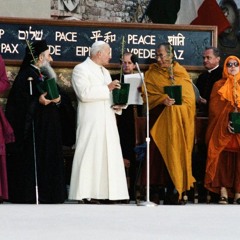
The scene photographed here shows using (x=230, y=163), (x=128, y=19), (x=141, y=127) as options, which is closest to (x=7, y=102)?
(x=141, y=127)

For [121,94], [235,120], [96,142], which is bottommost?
[96,142]

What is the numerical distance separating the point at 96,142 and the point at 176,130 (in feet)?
3.04

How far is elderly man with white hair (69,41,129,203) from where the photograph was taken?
14906 millimetres

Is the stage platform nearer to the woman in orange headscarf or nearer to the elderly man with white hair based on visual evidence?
the elderly man with white hair

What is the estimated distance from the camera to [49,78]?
14891 mm

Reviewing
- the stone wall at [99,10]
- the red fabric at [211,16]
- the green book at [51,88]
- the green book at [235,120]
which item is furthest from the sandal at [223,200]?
the stone wall at [99,10]

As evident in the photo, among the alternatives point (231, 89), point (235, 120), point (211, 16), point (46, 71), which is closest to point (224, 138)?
point (235, 120)

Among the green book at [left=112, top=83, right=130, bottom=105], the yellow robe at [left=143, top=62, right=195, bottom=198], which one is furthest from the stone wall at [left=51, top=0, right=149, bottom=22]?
the green book at [left=112, top=83, right=130, bottom=105]

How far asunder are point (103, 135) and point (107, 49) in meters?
0.93

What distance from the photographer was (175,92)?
15.0 meters

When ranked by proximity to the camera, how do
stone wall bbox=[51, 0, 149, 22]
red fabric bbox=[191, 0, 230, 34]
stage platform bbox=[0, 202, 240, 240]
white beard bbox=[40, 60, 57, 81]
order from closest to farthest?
1. stage platform bbox=[0, 202, 240, 240]
2. white beard bbox=[40, 60, 57, 81]
3. red fabric bbox=[191, 0, 230, 34]
4. stone wall bbox=[51, 0, 149, 22]

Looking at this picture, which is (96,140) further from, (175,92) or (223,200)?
(223,200)

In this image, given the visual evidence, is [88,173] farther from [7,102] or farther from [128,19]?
[128,19]

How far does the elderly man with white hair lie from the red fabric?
268 inches
